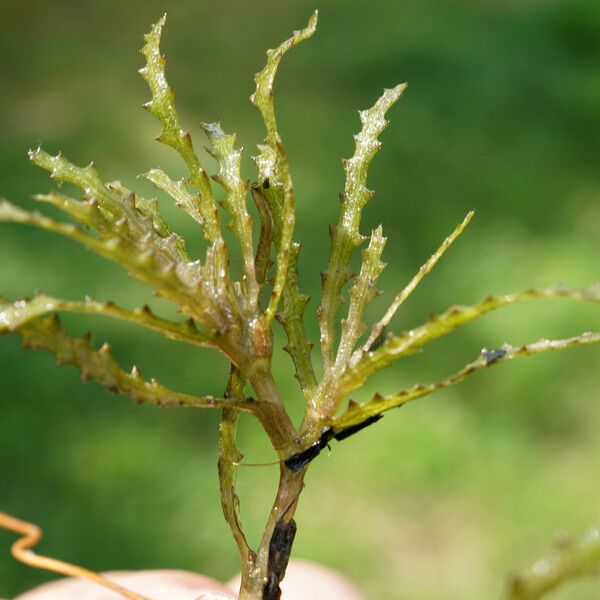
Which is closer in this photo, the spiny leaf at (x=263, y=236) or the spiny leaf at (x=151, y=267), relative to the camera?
the spiny leaf at (x=151, y=267)

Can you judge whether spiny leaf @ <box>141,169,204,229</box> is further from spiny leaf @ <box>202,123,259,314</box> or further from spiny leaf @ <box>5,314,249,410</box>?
spiny leaf @ <box>5,314,249,410</box>

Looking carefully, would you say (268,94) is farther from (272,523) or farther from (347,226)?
(272,523)

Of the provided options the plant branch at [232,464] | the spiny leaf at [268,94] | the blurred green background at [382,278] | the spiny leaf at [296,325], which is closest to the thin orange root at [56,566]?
the plant branch at [232,464]

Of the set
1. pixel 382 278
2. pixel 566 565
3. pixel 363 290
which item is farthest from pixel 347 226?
pixel 382 278

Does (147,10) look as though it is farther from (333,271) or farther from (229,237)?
(333,271)

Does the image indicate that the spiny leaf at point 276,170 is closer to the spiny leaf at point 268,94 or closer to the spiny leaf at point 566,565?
the spiny leaf at point 268,94

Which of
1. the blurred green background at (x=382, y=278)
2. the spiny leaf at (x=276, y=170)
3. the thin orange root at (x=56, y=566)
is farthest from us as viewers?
the blurred green background at (x=382, y=278)

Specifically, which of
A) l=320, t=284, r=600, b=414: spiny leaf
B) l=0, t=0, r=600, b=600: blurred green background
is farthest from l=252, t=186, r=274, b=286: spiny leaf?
l=0, t=0, r=600, b=600: blurred green background

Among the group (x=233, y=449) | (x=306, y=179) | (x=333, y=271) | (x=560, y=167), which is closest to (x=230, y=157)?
(x=333, y=271)
